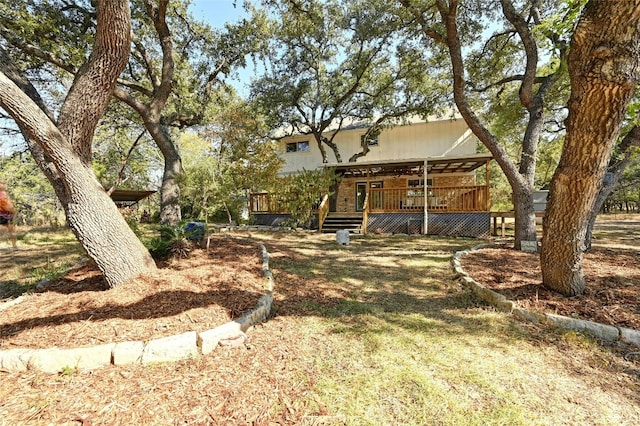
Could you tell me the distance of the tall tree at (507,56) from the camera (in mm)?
5852

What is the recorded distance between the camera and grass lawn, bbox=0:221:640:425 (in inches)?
67.4

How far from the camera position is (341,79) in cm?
1329

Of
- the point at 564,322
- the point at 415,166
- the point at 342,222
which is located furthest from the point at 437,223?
the point at 564,322

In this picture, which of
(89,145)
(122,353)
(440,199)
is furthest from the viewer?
(440,199)

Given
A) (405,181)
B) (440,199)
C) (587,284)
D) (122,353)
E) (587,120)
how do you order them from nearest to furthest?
(122,353), (587,120), (587,284), (440,199), (405,181)

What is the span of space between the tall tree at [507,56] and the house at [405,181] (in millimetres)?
3389

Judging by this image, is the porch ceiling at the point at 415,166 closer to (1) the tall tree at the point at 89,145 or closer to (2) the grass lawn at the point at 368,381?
(2) the grass lawn at the point at 368,381

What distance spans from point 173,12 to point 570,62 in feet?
31.5

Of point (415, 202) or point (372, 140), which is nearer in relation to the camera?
point (415, 202)

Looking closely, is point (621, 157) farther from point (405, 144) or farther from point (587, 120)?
point (405, 144)

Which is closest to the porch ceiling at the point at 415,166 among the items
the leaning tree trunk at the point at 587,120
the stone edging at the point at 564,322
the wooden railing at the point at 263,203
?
the wooden railing at the point at 263,203

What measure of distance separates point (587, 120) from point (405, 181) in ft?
39.6

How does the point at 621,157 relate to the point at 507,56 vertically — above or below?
below

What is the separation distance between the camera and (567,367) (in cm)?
223
